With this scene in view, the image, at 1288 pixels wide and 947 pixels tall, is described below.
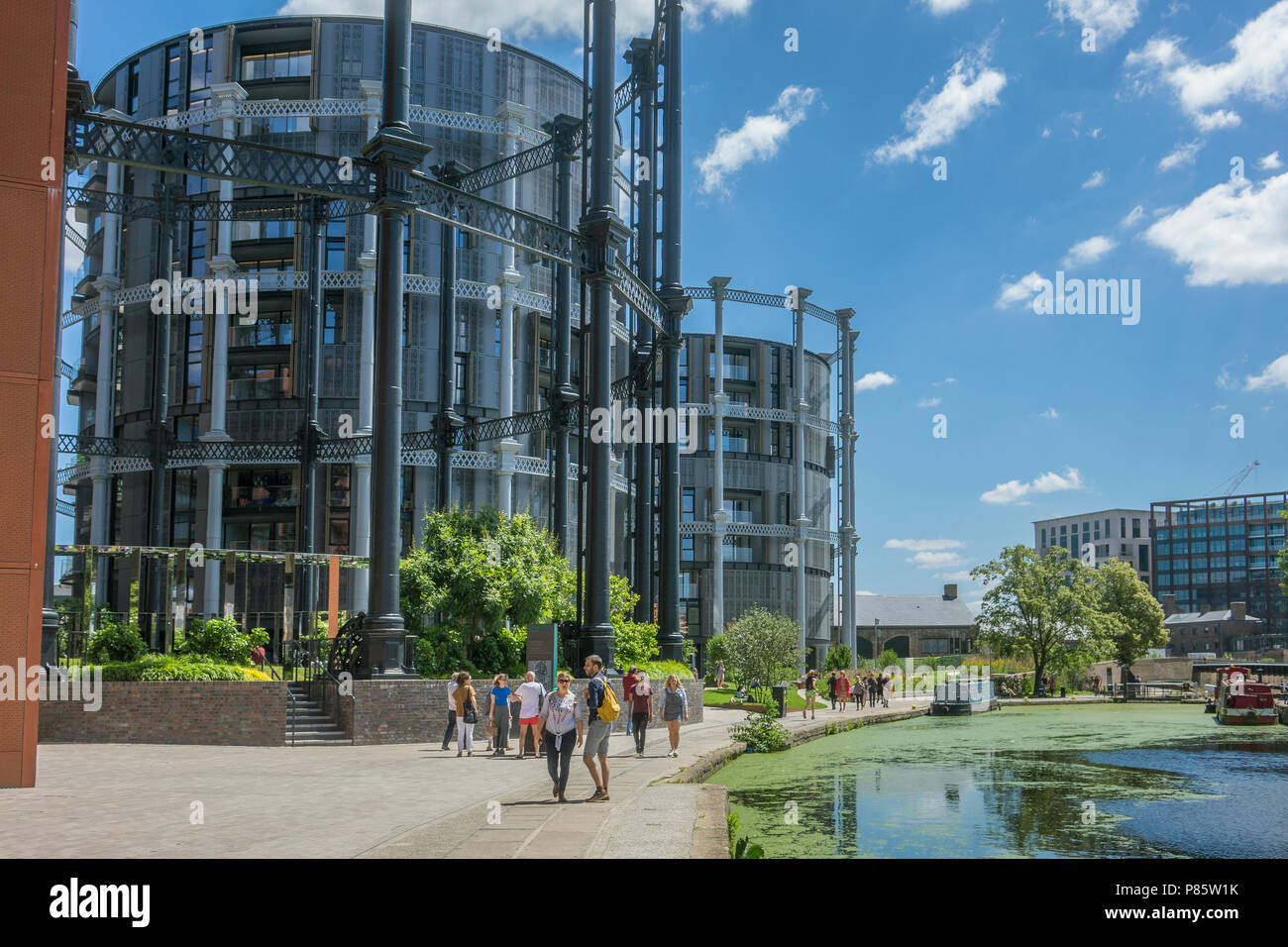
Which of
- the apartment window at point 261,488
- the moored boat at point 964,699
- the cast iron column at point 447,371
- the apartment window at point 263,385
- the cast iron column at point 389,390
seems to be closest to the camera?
the cast iron column at point 389,390

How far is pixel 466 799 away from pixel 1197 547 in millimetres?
160069

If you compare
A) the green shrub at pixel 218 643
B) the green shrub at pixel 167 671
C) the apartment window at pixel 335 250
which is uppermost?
the apartment window at pixel 335 250

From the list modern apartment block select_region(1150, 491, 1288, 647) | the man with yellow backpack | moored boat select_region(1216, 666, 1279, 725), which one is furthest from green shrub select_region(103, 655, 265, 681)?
modern apartment block select_region(1150, 491, 1288, 647)

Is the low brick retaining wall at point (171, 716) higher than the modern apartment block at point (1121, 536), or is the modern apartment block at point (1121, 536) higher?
the modern apartment block at point (1121, 536)

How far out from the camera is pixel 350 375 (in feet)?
151

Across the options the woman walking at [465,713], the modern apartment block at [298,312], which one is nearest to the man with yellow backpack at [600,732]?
the woman walking at [465,713]

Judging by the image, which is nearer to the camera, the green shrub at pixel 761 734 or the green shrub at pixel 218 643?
the green shrub at pixel 761 734

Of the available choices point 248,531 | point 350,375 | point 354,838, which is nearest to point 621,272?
point 354,838

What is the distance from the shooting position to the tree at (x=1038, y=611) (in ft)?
200

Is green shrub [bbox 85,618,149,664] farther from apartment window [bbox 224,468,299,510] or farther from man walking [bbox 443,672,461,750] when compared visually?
apartment window [bbox 224,468,299,510]

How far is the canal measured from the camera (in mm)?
14375

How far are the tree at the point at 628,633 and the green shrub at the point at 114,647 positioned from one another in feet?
35.5

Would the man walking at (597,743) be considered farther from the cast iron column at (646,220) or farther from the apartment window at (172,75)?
the apartment window at (172,75)

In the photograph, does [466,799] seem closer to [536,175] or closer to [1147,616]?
[536,175]
